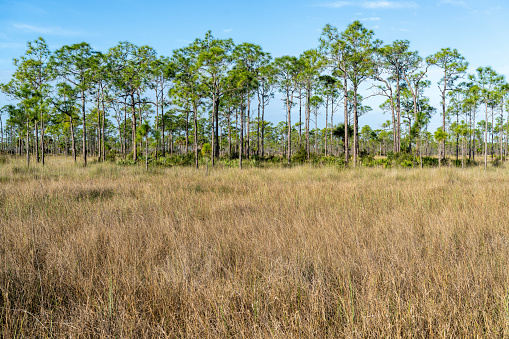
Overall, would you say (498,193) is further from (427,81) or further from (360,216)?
(427,81)

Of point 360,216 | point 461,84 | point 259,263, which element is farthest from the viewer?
point 461,84

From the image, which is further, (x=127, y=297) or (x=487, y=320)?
(x=127, y=297)

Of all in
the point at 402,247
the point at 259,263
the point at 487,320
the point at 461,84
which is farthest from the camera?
the point at 461,84

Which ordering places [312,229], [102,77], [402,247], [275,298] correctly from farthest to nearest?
1. [102,77]
2. [312,229]
3. [402,247]
4. [275,298]

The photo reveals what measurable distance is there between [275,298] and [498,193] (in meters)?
7.17

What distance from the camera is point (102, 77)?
20719 millimetres

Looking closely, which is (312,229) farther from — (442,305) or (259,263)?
(442,305)

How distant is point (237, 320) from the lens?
5.71 ft

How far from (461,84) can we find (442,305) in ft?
106

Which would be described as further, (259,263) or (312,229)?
(312,229)

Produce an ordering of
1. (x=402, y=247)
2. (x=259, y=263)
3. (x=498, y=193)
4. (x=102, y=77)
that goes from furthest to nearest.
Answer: (x=102, y=77) < (x=498, y=193) < (x=402, y=247) < (x=259, y=263)

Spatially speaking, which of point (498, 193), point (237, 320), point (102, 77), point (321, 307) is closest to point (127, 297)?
point (237, 320)

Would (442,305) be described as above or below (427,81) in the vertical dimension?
below

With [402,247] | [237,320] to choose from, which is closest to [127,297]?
[237,320]
